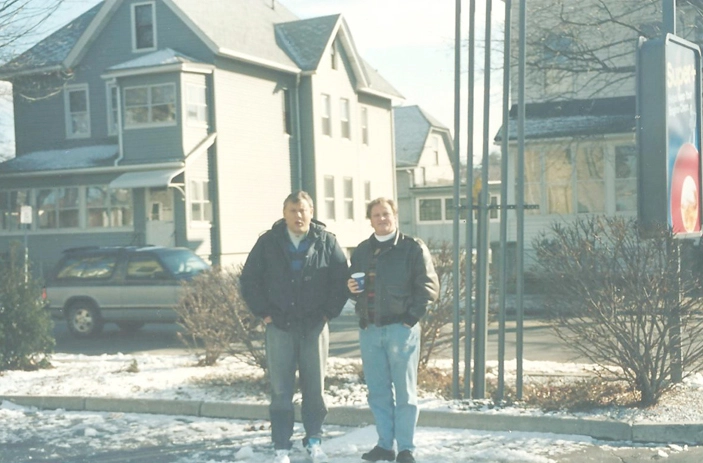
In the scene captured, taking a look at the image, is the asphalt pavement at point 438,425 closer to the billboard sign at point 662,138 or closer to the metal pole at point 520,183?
the metal pole at point 520,183

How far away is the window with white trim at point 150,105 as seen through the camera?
97.7 ft

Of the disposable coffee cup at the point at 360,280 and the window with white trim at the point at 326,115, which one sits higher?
the window with white trim at the point at 326,115

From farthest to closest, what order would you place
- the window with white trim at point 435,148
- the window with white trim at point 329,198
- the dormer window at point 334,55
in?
the window with white trim at point 435,148 → the dormer window at point 334,55 → the window with white trim at point 329,198

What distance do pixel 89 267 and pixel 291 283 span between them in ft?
40.1

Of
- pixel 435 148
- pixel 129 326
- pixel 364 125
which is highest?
pixel 435 148

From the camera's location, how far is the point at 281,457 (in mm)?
6641

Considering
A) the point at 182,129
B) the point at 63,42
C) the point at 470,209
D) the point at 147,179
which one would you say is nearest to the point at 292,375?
the point at 470,209

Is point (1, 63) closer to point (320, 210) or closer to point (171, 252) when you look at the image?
point (171, 252)

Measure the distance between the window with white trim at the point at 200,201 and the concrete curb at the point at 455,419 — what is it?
20.8 m

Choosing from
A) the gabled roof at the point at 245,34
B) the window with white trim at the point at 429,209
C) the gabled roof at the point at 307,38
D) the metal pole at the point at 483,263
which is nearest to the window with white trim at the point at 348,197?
the gabled roof at the point at 245,34

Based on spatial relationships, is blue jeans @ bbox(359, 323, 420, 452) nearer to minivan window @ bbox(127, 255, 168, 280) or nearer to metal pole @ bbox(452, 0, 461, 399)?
metal pole @ bbox(452, 0, 461, 399)

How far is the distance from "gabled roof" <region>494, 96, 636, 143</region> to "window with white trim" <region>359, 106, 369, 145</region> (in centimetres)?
1028

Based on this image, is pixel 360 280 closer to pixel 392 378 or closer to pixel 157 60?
pixel 392 378

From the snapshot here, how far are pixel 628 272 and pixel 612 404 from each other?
1.15 m
